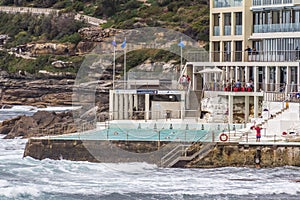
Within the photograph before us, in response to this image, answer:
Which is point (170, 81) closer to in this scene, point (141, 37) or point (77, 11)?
point (141, 37)

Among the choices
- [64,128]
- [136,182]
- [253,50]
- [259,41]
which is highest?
[259,41]

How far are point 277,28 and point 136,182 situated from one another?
22.2 meters

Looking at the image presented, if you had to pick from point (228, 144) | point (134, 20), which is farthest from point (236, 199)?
point (134, 20)

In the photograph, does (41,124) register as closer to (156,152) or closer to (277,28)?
(277,28)

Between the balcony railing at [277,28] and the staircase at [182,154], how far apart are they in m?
17.0

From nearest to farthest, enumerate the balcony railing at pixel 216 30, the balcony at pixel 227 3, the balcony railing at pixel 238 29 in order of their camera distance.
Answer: the balcony railing at pixel 238 29, the balcony at pixel 227 3, the balcony railing at pixel 216 30

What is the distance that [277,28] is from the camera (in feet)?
240

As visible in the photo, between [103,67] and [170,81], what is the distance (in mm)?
32866

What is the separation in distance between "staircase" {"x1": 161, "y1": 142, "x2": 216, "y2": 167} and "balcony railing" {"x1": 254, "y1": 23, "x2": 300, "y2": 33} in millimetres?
16959

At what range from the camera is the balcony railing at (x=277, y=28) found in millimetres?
72312

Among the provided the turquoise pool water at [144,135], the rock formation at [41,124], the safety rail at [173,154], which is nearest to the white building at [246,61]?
the rock formation at [41,124]

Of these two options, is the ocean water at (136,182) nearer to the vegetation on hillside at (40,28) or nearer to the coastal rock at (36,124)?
the coastal rock at (36,124)

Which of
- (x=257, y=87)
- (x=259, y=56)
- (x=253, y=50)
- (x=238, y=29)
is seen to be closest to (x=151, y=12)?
(x=238, y=29)

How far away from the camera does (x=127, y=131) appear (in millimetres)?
63562
